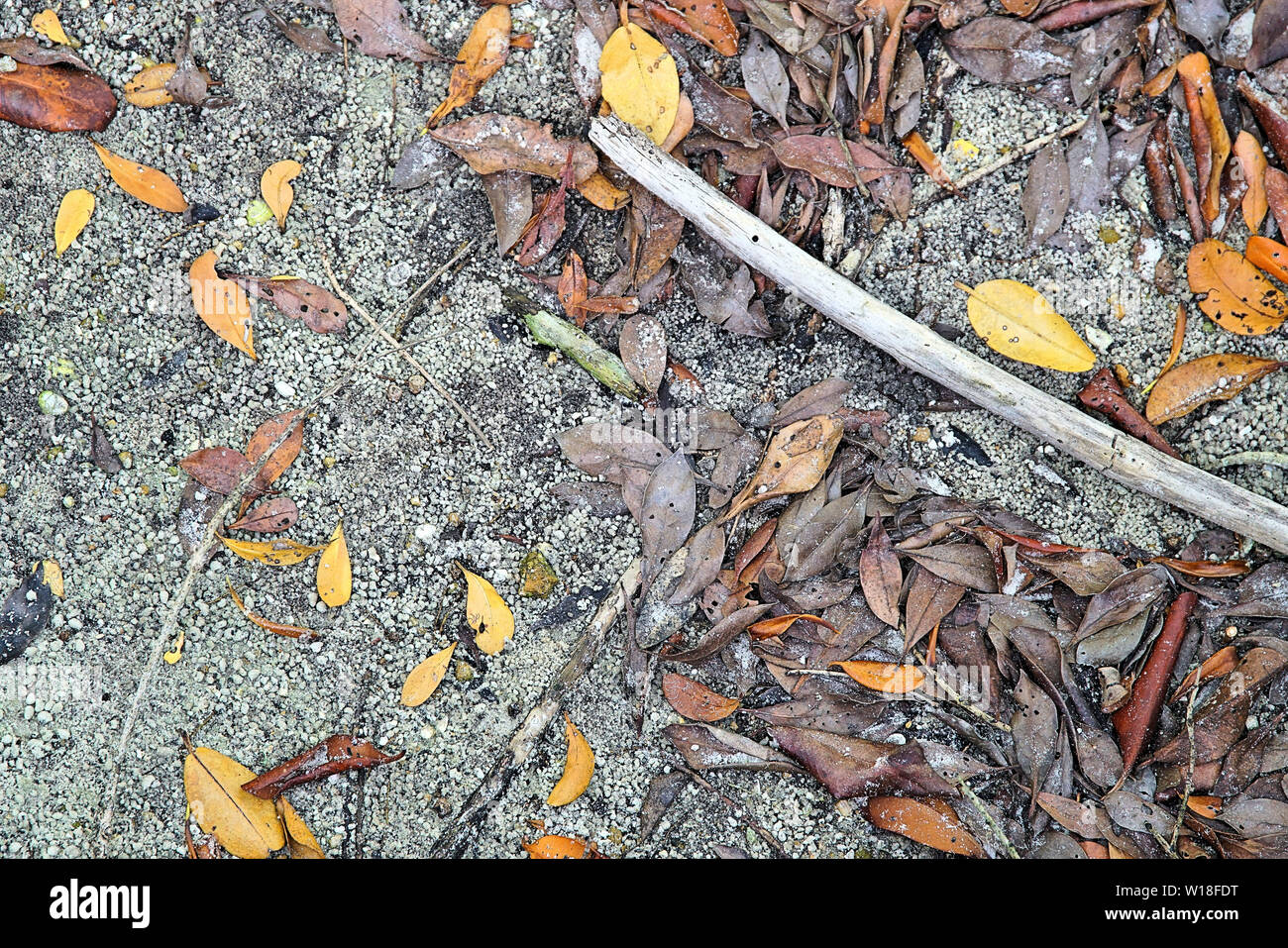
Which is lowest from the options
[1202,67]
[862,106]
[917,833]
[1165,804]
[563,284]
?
[917,833]

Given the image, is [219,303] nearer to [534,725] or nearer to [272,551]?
[272,551]

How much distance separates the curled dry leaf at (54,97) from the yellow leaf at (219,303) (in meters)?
0.40

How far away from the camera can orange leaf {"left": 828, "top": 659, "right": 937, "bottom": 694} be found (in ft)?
5.89

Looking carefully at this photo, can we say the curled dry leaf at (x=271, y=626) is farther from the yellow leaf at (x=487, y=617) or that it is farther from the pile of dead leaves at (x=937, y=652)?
the pile of dead leaves at (x=937, y=652)

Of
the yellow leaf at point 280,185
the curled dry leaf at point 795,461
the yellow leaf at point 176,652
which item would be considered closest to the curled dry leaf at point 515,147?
the yellow leaf at point 280,185

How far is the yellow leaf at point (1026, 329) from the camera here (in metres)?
1.77

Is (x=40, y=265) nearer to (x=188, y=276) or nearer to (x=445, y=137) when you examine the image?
(x=188, y=276)

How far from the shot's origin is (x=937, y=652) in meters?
1.81

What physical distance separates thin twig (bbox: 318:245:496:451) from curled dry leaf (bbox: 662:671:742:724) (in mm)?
710

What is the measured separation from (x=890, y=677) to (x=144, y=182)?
2077mm

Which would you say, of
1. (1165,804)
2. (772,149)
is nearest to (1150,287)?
(772,149)

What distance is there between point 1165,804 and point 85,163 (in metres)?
2.90

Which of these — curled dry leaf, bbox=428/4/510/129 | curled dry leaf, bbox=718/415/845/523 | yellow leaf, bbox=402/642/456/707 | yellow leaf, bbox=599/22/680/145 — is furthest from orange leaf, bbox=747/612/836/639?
curled dry leaf, bbox=428/4/510/129

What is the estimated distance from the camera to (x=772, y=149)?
1.79 m
